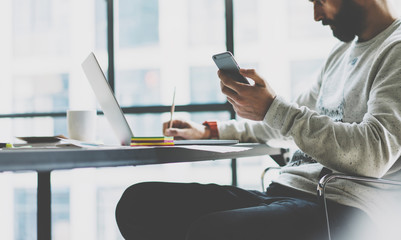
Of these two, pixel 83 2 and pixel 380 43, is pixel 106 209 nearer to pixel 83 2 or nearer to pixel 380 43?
pixel 83 2

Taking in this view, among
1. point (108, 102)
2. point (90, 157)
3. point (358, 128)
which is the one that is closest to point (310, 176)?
point (358, 128)

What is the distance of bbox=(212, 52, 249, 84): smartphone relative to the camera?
115 centimetres

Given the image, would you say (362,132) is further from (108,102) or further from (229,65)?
(108,102)

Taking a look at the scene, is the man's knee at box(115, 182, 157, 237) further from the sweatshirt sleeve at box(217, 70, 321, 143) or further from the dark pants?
the sweatshirt sleeve at box(217, 70, 321, 143)

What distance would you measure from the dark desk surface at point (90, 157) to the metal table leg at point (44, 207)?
0.33 meters

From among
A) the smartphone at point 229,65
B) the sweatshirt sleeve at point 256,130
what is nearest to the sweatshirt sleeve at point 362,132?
the smartphone at point 229,65

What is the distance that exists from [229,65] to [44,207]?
25.0 inches

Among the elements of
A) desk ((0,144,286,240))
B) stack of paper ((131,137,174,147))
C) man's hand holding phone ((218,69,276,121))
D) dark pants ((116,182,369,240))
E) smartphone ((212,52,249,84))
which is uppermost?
smartphone ((212,52,249,84))

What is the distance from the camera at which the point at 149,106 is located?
9.64 feet

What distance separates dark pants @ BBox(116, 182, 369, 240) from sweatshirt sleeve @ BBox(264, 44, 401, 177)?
0.14 m

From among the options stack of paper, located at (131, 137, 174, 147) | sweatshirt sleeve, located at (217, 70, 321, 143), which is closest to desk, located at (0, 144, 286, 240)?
stack of paper, located at (131, 137, 174, 147)

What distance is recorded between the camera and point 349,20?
4.75 feet

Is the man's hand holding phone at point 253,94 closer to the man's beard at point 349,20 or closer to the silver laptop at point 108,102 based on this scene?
the silver laptop at point 108,102

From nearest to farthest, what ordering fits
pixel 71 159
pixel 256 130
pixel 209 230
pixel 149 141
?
pixel 71 159, pixel 209 230, pixel 149 141, pixel 256 130
